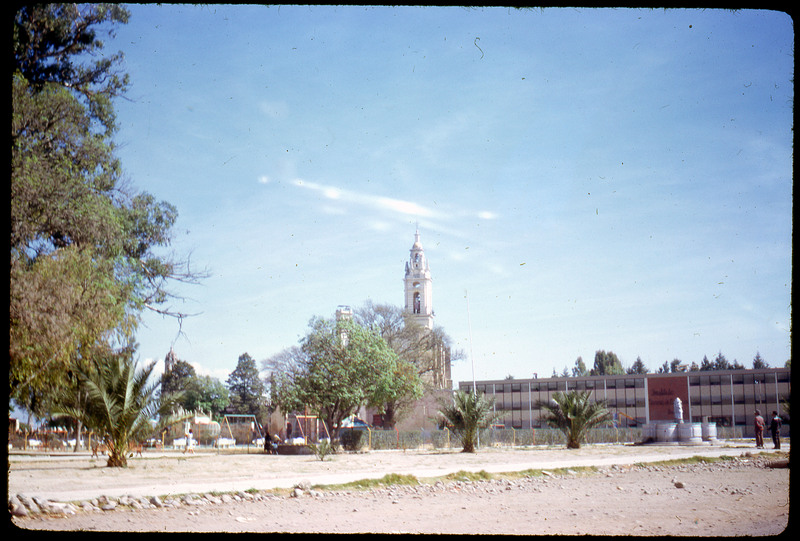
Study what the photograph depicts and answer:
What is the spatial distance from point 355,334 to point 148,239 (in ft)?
38.4

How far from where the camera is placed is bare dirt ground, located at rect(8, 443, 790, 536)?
693cm

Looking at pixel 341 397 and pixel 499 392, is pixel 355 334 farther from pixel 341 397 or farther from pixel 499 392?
pixel 499 392

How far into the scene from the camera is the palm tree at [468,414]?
23.2m

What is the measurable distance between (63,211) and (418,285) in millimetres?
48918

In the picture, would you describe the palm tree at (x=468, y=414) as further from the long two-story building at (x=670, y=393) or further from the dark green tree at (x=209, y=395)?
the dark green tree at (x=209, y=395)

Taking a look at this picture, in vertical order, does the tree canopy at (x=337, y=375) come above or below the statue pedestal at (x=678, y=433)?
above

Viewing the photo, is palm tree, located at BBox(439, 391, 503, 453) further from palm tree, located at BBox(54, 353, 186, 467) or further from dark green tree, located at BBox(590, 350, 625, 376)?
dark green tree, located at BBox(590, 350, 625, 376)

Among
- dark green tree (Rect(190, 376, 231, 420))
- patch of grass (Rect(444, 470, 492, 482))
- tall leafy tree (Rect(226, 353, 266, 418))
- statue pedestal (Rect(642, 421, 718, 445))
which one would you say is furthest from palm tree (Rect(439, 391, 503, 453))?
tall leafy tree (Rect(226, 353, 266, 418))

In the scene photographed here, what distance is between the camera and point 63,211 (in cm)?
1541

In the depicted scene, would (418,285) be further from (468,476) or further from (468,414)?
(468,476)

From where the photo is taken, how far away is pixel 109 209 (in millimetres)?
17203

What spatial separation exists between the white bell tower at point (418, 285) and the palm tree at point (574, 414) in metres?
35.5

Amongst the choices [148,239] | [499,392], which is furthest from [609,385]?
[148,239]

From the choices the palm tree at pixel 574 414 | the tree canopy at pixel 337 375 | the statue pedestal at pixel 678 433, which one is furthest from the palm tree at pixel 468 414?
Answer: the statue pedestal at pixel 678 433
